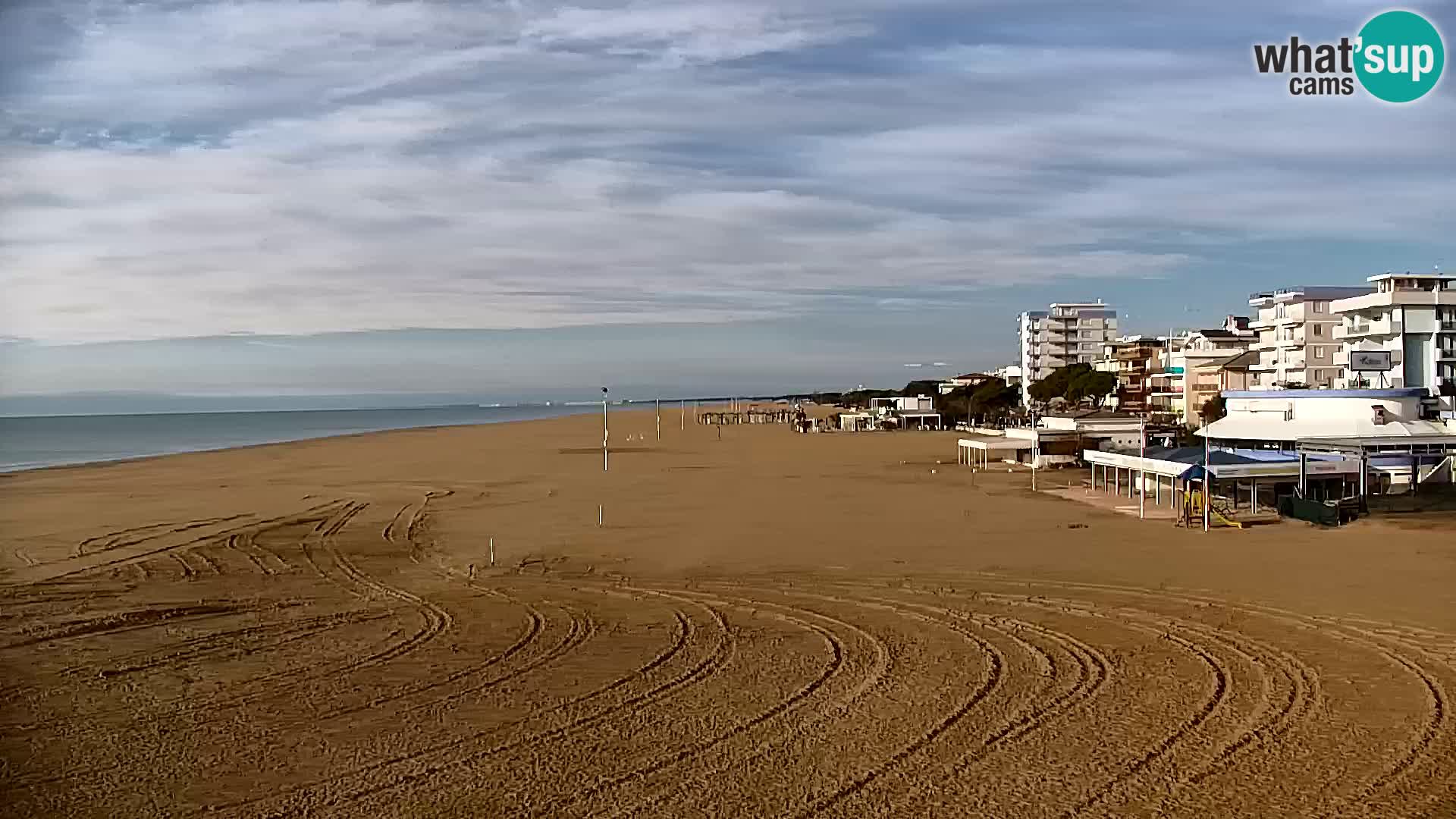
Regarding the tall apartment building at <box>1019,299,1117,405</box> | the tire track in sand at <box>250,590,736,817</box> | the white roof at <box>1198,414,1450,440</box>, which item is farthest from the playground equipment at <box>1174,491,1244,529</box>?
the tall apartment building at <box>1019,299,1117,405</box>

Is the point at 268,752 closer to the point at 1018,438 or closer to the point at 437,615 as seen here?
the point at 437,615

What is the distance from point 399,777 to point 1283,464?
18.8 meters

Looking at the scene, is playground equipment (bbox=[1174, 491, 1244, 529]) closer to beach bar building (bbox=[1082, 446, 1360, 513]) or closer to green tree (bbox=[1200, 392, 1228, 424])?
beach bar building (bbox=[1082, 446, 1360, 513])

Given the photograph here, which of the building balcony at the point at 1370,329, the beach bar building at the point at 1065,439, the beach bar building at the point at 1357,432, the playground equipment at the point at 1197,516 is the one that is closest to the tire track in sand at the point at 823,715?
the playground equipment at the point at 1197,516

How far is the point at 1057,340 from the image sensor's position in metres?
105

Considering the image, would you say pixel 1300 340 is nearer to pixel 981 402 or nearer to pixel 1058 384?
pixel 1058 384

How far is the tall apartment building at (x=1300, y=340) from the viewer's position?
5203 cm

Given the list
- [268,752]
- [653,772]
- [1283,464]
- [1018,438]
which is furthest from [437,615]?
[1018,438]

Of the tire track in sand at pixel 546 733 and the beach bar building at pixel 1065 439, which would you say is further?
the beach bar building at pixel 1065 439

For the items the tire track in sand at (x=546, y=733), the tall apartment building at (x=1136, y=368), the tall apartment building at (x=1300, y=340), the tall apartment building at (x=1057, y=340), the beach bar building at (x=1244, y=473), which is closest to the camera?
the tire track in sand at (x=546, y=733)

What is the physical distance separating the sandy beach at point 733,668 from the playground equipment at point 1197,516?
52 centimetres

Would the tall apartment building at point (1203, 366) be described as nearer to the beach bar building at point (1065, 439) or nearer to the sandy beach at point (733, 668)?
the beach bar building at point (1065, 439)

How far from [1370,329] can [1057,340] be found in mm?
57128

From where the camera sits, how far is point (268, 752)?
27.7ft
